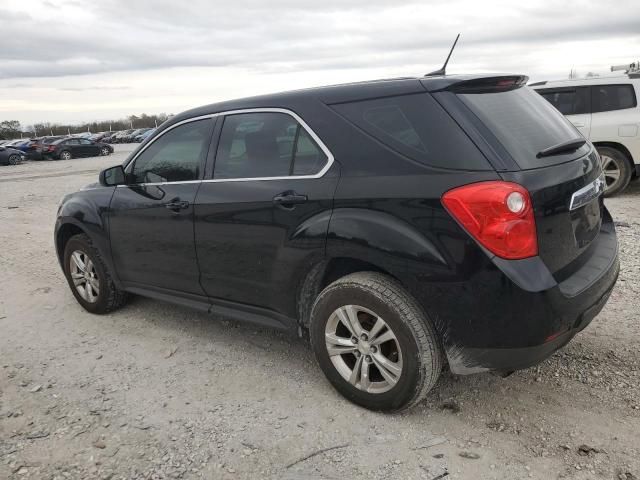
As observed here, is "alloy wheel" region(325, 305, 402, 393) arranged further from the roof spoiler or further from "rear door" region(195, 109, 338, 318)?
the roof spoiler

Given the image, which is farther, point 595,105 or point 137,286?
point 595,105

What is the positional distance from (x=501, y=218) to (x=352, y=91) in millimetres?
1135

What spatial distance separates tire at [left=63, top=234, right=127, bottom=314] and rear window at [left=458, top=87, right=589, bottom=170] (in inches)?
A: 129

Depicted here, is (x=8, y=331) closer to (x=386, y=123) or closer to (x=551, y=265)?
(x=386, y=123)

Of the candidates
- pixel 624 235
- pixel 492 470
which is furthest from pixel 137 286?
pixel 624 235

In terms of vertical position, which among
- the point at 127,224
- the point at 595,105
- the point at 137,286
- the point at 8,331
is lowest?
the point at 8,331

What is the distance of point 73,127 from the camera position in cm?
6775

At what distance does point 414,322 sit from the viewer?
2.69 m

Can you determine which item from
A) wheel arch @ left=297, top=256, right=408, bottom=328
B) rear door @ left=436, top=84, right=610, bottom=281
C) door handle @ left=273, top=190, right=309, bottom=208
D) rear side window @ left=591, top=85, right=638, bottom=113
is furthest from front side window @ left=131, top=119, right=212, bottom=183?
rear side window @ left=591, top=85, right=638, bottom=113

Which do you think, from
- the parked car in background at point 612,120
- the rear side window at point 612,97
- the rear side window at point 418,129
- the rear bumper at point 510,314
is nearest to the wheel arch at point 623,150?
the parked car in background at point 612,120

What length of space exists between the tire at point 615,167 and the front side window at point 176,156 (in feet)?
22.5

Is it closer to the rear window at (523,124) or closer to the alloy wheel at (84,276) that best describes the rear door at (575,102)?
the rear window at (523,124)

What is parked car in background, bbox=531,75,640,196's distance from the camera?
8.20 meters

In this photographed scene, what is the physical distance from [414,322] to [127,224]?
246 centimetres
